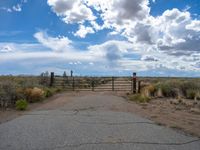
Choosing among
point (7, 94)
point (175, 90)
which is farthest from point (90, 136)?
point (175, 90)

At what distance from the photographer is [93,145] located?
8.44m

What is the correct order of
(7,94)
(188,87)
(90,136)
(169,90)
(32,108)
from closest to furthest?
(90,136), (32,108), (7,94), (169,90), (188,87)

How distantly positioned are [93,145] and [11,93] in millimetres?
13451

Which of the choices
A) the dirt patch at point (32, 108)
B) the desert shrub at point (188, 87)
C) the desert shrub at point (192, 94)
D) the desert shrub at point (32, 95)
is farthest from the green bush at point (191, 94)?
the desert shrub at point (32, 95)

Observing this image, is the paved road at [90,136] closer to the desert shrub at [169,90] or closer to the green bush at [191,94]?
the green bush at [191,94]

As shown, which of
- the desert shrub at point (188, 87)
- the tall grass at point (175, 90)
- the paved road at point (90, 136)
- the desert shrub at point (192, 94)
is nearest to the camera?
the paved road at point (90, 136)

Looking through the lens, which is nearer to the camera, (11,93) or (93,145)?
(93,145)

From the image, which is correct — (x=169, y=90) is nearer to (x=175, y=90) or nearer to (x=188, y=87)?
(x=175, y=90)

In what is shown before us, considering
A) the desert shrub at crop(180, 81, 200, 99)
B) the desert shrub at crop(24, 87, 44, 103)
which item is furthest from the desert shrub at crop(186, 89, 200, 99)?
the desert shrub at crop(24, 87, 44, 103)

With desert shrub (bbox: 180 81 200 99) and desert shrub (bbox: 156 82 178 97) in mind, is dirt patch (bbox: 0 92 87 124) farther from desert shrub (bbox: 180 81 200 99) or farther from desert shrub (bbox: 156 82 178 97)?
desert shrub (bbox: 180 81 200 99)

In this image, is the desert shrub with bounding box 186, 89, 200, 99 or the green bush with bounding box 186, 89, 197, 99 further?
the green bush with bounding box 186, 89, 197, 99

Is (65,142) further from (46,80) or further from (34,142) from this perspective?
(46,80)

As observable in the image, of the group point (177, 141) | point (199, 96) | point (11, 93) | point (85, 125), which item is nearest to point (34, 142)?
point (85, 125)

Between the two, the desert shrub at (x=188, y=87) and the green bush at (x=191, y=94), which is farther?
the desert shrub at (x=188, y=87)
